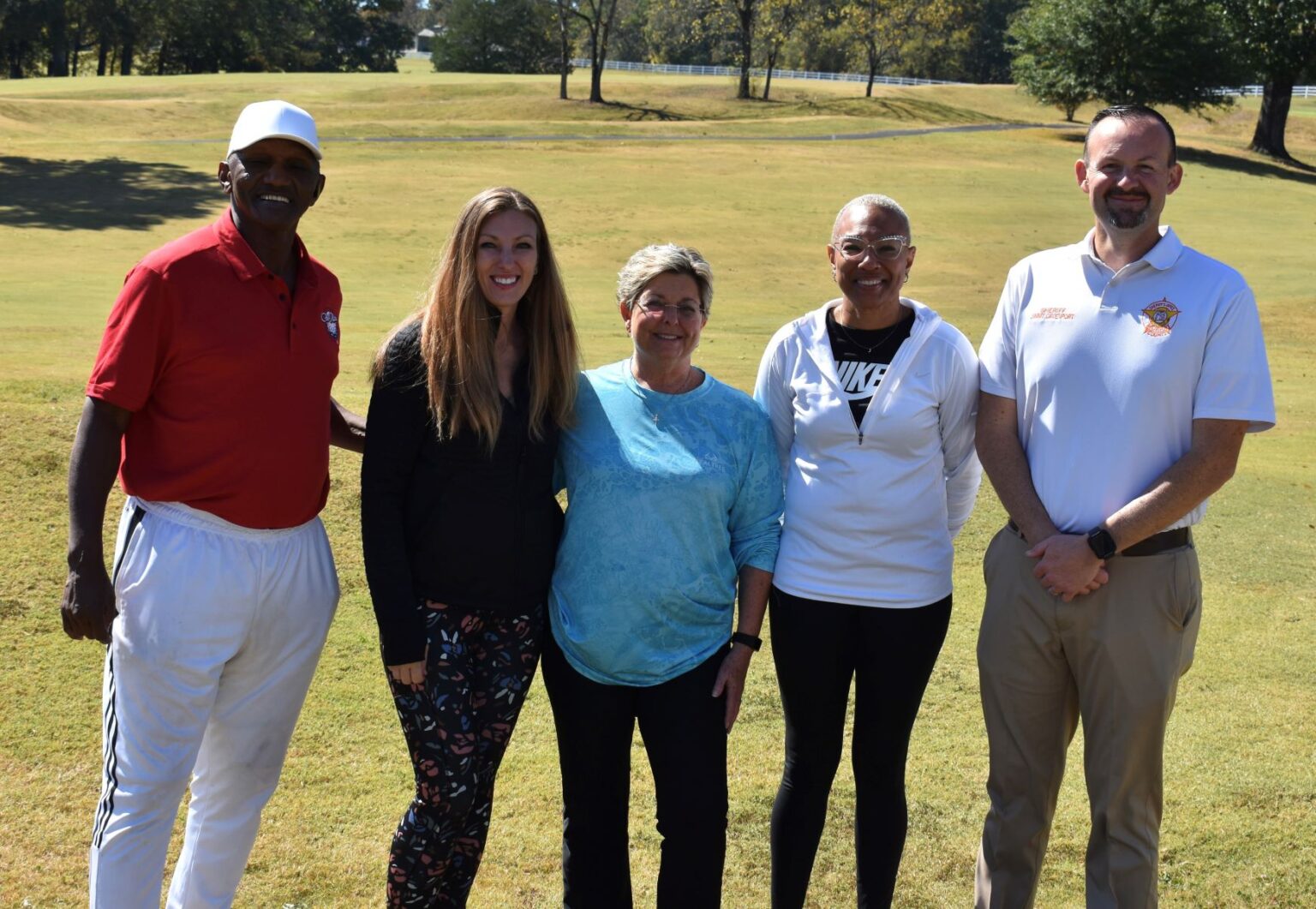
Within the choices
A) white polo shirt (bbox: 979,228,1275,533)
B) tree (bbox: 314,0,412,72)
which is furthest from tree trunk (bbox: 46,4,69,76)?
white polo shirt (bbox: 979,228,1275,533)

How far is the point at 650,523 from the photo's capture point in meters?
3.55

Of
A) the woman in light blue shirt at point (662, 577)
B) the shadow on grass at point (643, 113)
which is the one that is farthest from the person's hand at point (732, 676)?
the shadow on grass at point (643, 113)

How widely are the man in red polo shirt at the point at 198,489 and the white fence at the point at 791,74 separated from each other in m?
67.0

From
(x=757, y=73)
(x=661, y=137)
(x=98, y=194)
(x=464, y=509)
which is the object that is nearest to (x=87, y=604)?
(x=464, y=509)

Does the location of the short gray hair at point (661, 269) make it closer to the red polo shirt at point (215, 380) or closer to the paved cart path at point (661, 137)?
the red polo shirt at point (215, 380)

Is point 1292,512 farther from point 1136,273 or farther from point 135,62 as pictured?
point 135,62

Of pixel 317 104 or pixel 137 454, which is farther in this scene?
pixel 317 104

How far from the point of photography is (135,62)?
7394cm

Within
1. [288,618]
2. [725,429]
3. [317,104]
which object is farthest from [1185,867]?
[317,104]

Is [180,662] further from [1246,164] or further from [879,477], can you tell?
[1246,164]

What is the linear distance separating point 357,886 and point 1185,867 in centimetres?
288

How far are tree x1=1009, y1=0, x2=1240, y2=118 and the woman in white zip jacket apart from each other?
145 feet

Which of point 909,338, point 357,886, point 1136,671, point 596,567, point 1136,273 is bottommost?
point 357,886

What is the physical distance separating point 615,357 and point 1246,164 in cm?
3540
